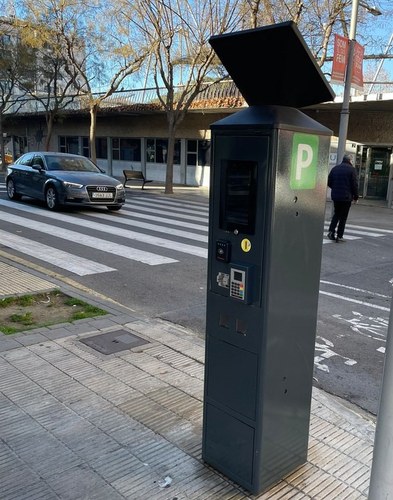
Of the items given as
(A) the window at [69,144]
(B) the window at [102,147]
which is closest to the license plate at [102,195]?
(B) the window at [102,147]

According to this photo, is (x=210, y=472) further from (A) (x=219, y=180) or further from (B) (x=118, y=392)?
(A) (x=219, y=180)

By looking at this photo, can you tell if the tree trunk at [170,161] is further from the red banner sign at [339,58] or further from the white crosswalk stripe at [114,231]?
the red banner sign at [339,58]

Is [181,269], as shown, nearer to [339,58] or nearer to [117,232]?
[117,232]

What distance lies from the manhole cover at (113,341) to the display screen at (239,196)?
2256 millimetres

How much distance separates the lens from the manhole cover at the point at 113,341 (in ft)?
13.9

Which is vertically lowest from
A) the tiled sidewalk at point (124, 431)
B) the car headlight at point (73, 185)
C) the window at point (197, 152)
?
the tiled sidewalk at point (124, 431)

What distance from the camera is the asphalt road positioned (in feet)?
14.6

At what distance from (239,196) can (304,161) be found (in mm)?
360

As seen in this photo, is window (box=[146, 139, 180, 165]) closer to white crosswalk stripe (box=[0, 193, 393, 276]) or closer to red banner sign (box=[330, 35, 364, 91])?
white crosswalk stripe (box=[0, 193, 393, 276])

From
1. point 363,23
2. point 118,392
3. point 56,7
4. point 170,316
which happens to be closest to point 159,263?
point 170,316

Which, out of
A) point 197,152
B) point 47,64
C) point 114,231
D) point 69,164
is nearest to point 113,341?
point 114,231

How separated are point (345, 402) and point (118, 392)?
5.53ft

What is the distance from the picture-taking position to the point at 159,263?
7.72 metres

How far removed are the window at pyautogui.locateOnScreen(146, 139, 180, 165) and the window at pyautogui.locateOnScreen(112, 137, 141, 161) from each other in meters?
0.93
